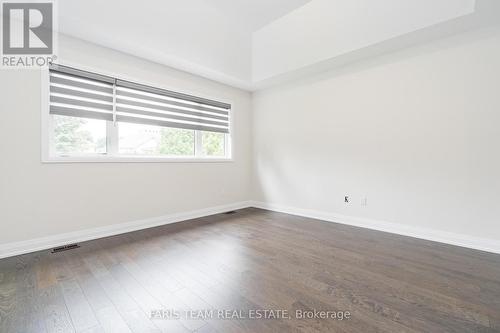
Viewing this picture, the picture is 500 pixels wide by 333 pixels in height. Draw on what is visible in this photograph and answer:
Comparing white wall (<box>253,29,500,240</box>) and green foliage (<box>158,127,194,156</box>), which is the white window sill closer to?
green foliage (<box>158,127,194,156</box>)

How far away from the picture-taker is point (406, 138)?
300 cm

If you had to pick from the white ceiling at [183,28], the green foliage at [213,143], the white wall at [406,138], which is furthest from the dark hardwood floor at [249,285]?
the white ceiling at [183,28]

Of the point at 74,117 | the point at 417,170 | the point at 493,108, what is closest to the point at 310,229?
the point at 417,170

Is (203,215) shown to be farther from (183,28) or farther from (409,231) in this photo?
(409,231)

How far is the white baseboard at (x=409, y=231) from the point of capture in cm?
252

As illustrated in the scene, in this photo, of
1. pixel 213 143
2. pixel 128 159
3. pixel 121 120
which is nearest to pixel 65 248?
pixel 128 159

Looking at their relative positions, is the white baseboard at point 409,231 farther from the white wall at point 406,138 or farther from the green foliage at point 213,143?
the green foliage at point 213,143

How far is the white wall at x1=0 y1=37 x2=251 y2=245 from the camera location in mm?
2305

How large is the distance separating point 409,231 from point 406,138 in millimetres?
1263

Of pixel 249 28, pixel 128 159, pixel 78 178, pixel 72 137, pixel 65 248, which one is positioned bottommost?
pixel 65 248

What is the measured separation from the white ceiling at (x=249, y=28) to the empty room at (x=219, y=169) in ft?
0.08

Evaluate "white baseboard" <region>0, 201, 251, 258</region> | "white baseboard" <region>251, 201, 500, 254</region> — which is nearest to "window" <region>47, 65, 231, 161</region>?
"white baseboard" <region>0, 201, 251, 258</region>

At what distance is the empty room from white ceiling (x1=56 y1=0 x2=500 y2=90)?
23 mm

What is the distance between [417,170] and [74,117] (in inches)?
177
